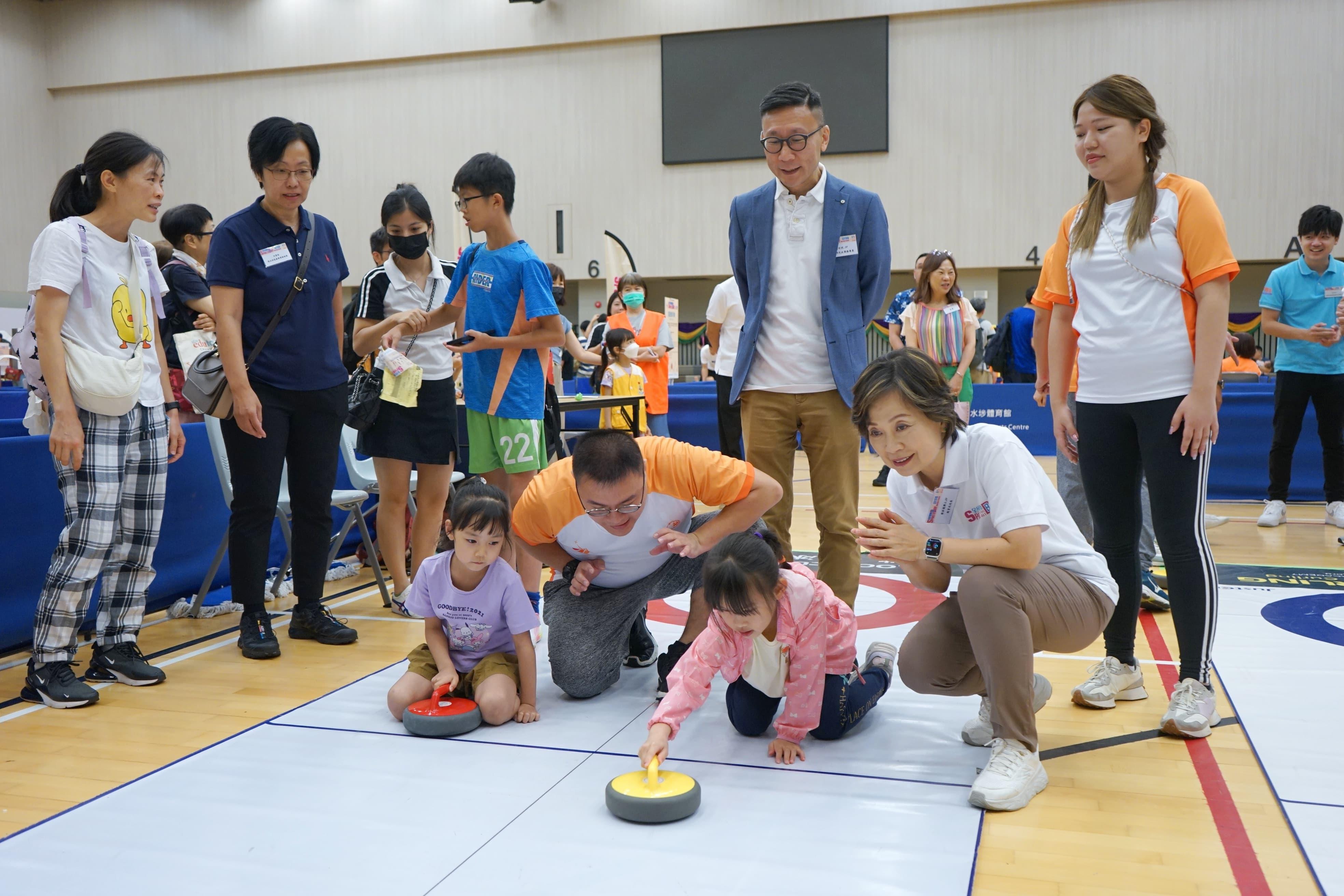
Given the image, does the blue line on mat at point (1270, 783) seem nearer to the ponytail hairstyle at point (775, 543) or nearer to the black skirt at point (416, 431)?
the ponytail hairstyle at point (775, 543)

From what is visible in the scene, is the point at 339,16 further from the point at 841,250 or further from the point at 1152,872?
the point at 1152,872

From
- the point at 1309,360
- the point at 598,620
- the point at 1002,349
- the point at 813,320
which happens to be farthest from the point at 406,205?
→ the point at 1002,349

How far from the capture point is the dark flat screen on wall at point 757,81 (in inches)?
523

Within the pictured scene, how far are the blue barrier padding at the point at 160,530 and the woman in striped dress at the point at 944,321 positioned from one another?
355cm

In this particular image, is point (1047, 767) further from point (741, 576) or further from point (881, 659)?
point (741, 576)

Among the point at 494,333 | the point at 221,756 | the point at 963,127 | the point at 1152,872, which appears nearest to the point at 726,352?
the point at 494,333

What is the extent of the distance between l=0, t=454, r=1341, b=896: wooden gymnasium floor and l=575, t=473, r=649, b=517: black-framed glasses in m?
0.75

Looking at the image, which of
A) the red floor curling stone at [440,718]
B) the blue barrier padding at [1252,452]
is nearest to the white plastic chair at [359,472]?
the red floor curling stone at [440,718]

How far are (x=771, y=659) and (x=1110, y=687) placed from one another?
1.00 metres

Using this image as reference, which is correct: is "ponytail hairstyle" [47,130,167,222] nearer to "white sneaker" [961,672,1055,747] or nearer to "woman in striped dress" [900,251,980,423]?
"white sneaker" [961,672,1055,747]

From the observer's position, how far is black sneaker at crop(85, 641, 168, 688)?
2.95 meters

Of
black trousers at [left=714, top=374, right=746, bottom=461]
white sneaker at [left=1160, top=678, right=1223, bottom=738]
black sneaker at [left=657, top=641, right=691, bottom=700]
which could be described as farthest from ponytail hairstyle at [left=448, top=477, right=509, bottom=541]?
black trousers at [left=714, top=374, right=746, bottom=461]

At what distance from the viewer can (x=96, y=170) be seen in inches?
110

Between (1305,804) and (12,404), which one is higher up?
(12,404)
